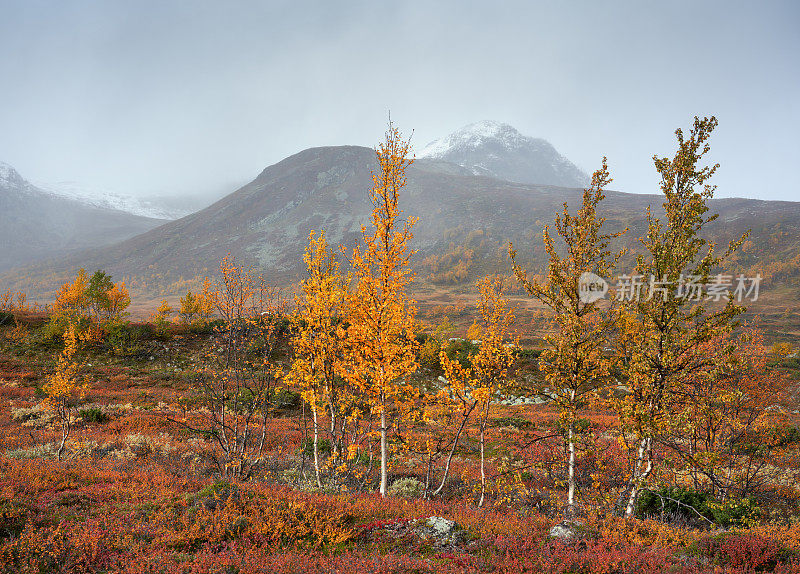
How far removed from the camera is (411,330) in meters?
8.60

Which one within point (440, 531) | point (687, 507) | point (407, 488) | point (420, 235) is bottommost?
point (407, 488)

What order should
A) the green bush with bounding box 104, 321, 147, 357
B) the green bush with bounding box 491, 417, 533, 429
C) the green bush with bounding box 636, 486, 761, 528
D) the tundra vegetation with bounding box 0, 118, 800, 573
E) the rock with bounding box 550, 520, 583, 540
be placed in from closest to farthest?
the tundra vegetation with bounding box 0, 118, 800, 573 < the rock with bounding box 550, 520, 583, 540 < the green bush with bounding box 636, 486, 761, 528 < the green bush with bounding box 491, 417, 533, 429 < the green bush with bounding box 104, 321, 147, 357

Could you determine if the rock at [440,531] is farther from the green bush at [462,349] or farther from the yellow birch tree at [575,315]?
the green bush at [462,349]

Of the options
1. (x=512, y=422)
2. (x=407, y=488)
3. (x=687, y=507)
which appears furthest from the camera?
(x=512, y=422)

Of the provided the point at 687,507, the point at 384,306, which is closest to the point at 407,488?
the point at 384,306

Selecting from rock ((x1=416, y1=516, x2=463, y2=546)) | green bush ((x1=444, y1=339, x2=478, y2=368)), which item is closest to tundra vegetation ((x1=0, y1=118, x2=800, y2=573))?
rock ((x1=416, y1=516, x2=463, y2=546))

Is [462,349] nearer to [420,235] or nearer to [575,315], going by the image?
[575,315]

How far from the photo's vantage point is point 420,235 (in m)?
167

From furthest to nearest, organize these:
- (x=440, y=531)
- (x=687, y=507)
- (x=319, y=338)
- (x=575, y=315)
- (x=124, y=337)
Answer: (x=124, y=337) < (x=687, y=507) < (x=319, y=338) < (x=575, y=315) < (x=440, y=531)

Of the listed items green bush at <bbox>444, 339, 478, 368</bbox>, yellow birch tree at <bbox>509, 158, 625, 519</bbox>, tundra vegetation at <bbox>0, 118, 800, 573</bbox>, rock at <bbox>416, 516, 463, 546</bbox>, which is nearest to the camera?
tundra vegetation at <bbox>0, 118, 800, 573</bbox>

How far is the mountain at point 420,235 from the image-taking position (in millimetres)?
113812

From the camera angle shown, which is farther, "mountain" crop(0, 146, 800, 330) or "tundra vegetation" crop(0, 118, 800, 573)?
"mountain" crop(0, 146, 800, 330)

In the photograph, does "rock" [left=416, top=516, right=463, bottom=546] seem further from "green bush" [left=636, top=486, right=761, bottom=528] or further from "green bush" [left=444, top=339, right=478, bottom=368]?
"green bush" [left=444, top=339, right=478, bottom=368]

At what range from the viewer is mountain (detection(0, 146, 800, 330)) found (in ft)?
373
